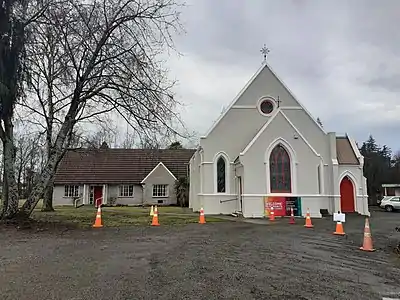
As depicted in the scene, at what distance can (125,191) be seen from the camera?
40.8 meters

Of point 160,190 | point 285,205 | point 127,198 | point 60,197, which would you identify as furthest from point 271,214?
point 60,197

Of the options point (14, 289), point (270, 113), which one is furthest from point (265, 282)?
point (270, 113)

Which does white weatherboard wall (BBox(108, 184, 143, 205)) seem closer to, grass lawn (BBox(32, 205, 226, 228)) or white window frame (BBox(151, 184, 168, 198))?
white window frame (BBox(151, 184, 168, 198))

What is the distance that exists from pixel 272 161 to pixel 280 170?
0.73m

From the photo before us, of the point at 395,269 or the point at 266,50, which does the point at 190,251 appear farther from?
the point at 266,50

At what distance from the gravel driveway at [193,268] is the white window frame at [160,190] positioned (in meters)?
26.9

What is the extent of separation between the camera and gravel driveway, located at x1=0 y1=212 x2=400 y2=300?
599 cm

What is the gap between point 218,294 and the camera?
19.1 ft

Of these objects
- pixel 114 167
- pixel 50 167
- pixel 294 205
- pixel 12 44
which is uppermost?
pixel 12 44

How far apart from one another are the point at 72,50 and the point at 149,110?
13.1 ft

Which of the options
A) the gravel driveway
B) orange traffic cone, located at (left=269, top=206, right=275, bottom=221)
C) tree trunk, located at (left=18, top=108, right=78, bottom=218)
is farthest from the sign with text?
tree trunk, located at (left=18, top=108, right=78, bottom=218)

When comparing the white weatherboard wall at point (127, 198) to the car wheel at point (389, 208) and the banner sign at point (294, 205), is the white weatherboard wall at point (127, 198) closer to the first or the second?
the banner sign at point (294, 205)

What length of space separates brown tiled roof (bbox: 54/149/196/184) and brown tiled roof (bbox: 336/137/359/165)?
59.9ft

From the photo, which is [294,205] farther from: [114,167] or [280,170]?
[114,167]
